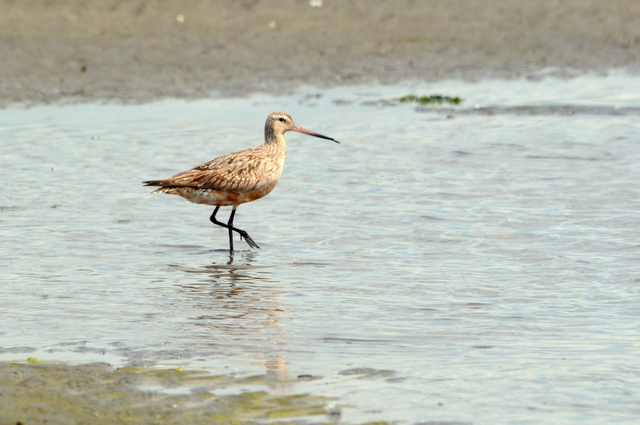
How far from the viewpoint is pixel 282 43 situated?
63.1ft

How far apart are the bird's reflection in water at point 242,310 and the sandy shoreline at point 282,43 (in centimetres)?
832

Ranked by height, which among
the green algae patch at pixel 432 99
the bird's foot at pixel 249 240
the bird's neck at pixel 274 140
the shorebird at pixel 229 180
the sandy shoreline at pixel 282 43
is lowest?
the bird's foot at pixel 249 240

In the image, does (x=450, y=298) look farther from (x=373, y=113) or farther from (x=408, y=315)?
(x=373, y=113)

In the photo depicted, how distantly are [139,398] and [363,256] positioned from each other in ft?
12.3

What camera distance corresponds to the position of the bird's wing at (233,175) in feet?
32.1

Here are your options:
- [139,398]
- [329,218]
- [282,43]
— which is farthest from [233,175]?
[282,43]

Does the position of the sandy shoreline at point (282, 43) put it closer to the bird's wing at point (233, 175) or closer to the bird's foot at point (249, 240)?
the bird's wing at point (233, 175)

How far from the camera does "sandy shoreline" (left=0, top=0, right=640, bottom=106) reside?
56.6ft

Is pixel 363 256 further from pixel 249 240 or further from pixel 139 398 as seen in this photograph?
pixel 139 398

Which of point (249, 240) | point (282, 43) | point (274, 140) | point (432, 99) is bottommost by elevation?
point (249, 240)

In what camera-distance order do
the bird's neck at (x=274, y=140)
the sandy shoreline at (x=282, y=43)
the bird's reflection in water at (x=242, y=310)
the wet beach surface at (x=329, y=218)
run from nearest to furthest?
the wet beach surface at (x=329, y=218) → the bird's reflection in water at (x=242, y=310) → the bird's neck at (x=274, y=140) → the sandy shoreline at (x=282, y=43)

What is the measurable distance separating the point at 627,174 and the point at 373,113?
4.90 m

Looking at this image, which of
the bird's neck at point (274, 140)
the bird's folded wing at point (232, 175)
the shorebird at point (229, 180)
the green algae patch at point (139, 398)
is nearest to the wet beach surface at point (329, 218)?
the green algae patch at point (139, 398)

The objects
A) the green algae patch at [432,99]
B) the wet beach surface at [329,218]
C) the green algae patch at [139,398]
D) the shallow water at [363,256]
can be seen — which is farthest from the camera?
the green algae patch at [432,99]
